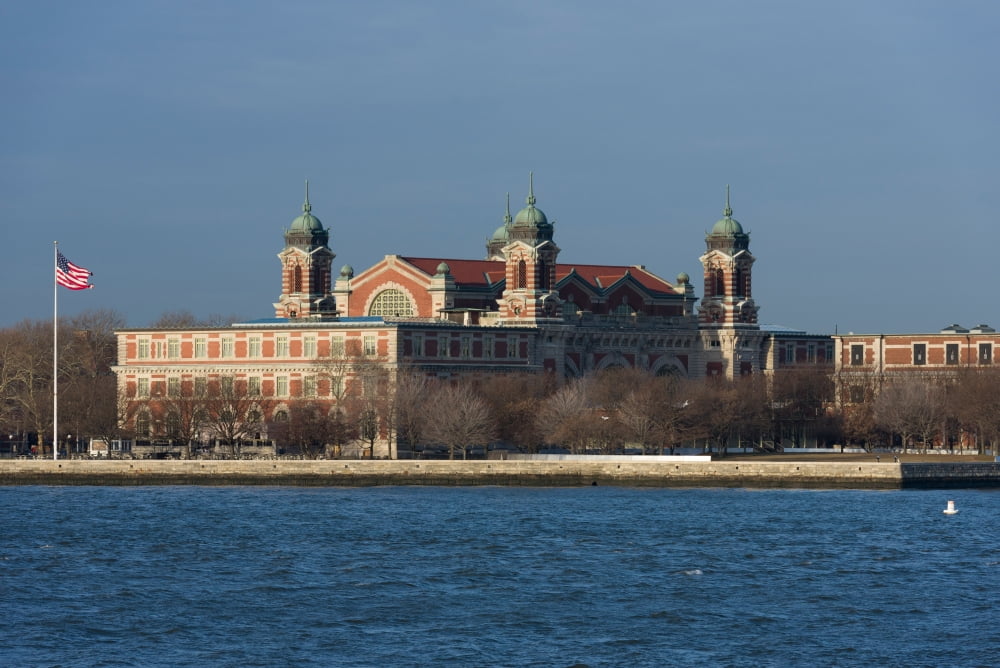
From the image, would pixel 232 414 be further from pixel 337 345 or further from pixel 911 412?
pixel 911 412

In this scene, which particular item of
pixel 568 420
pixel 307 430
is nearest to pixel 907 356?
pixel 568 420

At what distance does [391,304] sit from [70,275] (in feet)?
149

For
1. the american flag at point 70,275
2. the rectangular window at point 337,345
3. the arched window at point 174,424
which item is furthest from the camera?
the rectangular window at point 337,345

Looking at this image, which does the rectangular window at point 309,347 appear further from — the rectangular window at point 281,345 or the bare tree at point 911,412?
the bare tree at point 911,412

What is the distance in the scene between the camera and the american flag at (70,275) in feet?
356

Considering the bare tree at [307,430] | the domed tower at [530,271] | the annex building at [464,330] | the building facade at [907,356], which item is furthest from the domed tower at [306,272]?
the building facade at [907,356]

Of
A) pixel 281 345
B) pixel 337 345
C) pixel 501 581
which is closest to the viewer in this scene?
pixel 501 581

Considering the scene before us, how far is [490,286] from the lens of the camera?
500ft

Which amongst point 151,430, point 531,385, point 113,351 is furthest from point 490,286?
point 113,351

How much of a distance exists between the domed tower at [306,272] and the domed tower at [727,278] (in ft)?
90.3

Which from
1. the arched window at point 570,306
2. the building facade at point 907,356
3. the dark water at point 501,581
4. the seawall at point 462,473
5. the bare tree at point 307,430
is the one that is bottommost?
the dark water at point 501,581

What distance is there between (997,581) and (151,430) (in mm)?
74903

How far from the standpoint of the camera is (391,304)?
152m

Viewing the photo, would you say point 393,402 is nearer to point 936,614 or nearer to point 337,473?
point 337,473
